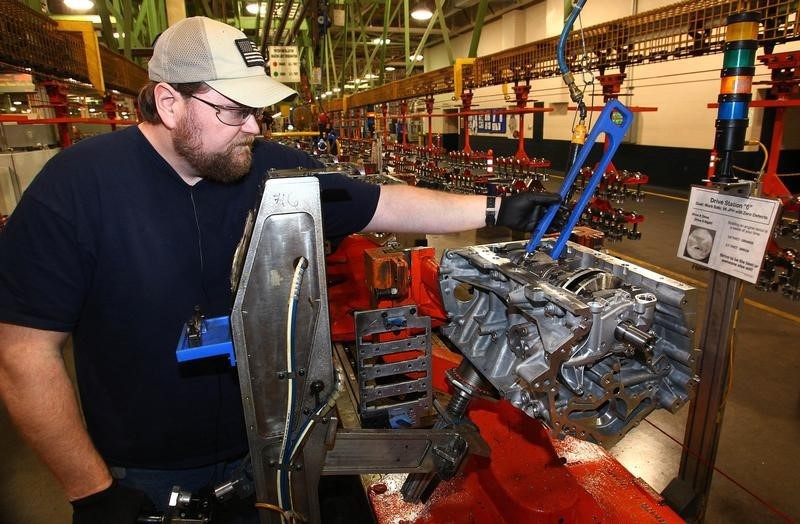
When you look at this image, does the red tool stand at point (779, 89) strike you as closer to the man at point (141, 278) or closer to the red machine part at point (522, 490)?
the red machine part at point (522, 490)

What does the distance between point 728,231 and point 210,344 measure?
6.63 ft

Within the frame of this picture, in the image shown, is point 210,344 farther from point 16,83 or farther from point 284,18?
point 284,18

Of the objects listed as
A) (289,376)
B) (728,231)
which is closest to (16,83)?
(289,376)

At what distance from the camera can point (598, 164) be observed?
61.7 inches

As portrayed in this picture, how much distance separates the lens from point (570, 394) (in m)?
1.43

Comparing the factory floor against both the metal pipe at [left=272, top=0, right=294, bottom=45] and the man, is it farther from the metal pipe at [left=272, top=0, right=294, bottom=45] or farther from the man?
the metal pipe at [left=272, top=0, right=294, bottom=45]

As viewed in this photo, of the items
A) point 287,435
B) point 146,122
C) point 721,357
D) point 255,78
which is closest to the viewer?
point 287,435

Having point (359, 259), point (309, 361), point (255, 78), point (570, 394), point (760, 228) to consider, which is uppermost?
point (255, 78)

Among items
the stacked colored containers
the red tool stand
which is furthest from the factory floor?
the red tool stand

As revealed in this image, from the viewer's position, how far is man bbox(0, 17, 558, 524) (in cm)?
123

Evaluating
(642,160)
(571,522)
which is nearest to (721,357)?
(571,522)

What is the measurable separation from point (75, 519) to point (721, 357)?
2.47 meters

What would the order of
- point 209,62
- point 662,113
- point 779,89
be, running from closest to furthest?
point 209,62
point 779,89
point 662,113

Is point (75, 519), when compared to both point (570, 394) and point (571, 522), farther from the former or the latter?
point (571, 522)
